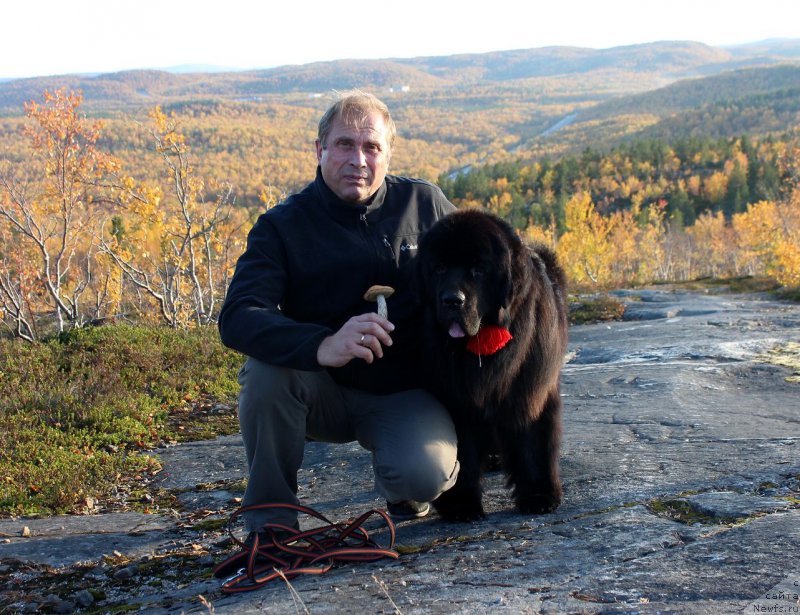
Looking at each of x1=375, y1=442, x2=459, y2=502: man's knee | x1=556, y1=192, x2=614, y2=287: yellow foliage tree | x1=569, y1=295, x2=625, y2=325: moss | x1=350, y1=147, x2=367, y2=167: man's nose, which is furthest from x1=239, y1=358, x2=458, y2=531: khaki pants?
x1=556, y1=192, x2=614, y2=287: yellow foliage tree

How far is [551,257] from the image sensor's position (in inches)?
159

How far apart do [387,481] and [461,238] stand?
3.62 ft

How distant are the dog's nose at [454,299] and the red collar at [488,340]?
0.24 m

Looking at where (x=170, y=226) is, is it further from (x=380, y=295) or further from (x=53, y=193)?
(x=380, y=295)

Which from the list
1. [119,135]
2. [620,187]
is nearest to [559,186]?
[620,187]

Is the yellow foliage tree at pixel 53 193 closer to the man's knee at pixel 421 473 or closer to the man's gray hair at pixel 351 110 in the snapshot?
the man's gray hair at pixel 351 110

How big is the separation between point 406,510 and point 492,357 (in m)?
0.89

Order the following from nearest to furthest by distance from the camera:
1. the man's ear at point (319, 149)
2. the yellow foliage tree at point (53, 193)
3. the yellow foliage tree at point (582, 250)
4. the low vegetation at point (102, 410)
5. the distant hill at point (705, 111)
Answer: the man's ear at point (319, 149) < the low vegetation at point (102, 410) < the yellow foliage tree at point (53, 193) < the yellow foliage tree at point (582, 250) < the distant hill at point (705, 111)

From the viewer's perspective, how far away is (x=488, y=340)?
311cm

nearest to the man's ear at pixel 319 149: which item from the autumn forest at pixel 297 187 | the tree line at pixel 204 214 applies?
the autumn forest at pixel 297 187

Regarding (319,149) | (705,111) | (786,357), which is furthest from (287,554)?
(705,111)

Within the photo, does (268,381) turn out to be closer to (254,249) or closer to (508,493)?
(254,249)

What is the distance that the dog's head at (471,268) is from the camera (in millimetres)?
3000

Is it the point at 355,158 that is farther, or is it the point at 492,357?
the point at 355,158
